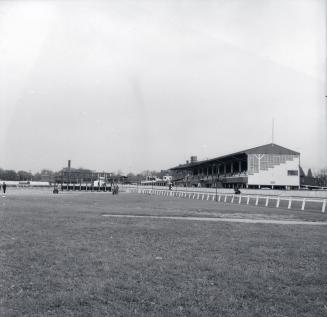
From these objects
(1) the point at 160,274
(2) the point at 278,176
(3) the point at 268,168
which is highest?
(3) the point at 268,168

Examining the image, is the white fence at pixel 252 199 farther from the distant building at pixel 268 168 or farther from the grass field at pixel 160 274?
the grass field at pixel 160 274

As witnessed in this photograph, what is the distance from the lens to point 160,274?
7.11 m

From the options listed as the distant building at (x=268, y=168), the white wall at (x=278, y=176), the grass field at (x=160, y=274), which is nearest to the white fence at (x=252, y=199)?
the distant building at (x=268, y=168)

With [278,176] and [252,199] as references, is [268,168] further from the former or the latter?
[252,199]

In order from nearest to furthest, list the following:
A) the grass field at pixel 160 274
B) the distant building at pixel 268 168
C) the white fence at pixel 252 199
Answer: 1. the grass field at pixel 160 274
2. the white fence at pixel 252 199
3. the distant building at pixel 268 168

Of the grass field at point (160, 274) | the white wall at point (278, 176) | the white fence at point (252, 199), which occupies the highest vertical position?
the white wall at point (278, 176)

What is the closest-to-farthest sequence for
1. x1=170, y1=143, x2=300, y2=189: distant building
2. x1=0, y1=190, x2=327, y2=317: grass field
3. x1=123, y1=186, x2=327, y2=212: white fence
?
x1=0, y1=190, x2=327, y2=317: grass field < x1=123, y1=186, x2=327, y2=212: white fence < x1=170, y1=143, x2=300, y2=189: distant building

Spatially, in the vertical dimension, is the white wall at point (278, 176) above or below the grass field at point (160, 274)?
above

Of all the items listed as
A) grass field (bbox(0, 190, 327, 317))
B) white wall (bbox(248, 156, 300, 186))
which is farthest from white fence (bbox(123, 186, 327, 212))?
grass field (bbox(0, 190, 327, 317))

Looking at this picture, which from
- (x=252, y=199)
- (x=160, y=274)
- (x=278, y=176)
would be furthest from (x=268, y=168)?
(x=160, y=274)

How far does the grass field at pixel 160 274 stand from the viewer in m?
5.52

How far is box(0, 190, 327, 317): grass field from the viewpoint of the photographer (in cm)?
552

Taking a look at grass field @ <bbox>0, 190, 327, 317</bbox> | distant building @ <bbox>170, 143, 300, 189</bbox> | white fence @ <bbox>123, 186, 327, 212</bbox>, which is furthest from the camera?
distant building @ <bbox>170, 143, 300, 189</bbox>

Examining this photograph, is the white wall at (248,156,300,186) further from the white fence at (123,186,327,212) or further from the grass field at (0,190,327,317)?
the grass field at (0,190,327,317)
